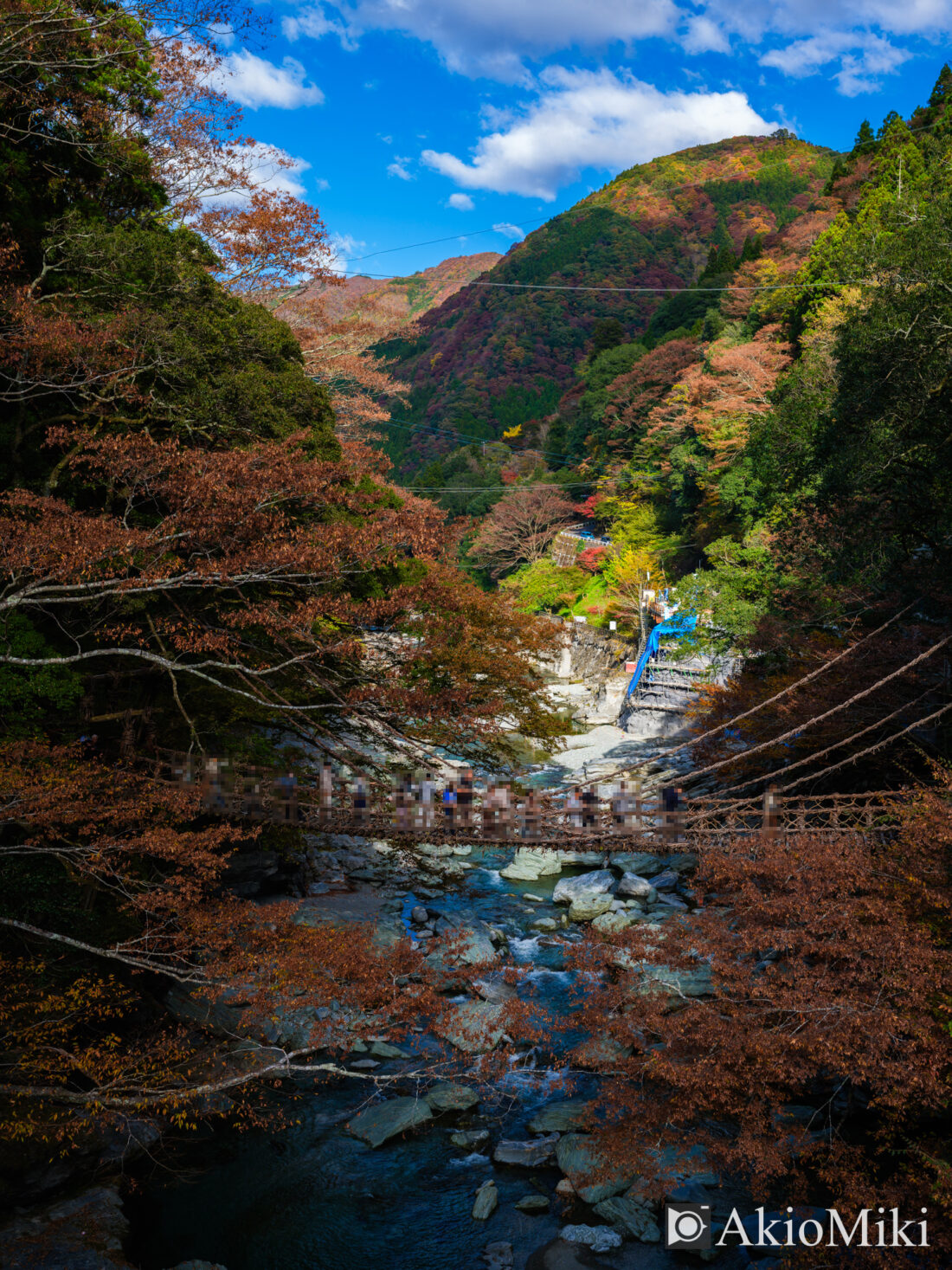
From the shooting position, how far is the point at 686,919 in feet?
23.3

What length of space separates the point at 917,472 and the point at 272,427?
722 cm

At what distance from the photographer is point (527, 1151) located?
6.84 m

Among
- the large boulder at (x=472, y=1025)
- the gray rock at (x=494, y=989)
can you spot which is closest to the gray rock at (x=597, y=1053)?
the large boulder at (x=472, y=1025)

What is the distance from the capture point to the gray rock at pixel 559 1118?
23.2ft

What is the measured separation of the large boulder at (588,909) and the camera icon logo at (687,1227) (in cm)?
503

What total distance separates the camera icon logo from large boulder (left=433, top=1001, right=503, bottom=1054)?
1.94m

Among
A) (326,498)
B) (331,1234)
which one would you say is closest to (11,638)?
(326,498)

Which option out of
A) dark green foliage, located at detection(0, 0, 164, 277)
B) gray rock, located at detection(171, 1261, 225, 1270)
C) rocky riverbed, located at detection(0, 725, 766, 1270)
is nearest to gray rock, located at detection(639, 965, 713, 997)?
rocky riverbed, located at detection(0, 725, 766, 1270)

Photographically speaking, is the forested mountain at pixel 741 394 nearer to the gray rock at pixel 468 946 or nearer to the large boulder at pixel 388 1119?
the gray rock at pixel 468 946

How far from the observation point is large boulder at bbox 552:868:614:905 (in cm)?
1182

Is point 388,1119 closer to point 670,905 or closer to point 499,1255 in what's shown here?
point 499,1255

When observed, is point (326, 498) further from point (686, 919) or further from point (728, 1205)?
point (728, 1205)

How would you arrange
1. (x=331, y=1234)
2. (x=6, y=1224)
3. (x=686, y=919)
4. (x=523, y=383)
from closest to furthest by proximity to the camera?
(x=6, y=1224) → (x=331, y=1234) → (x=686, y=919) → (x=523, y=383)

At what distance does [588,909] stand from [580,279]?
5119 cm
